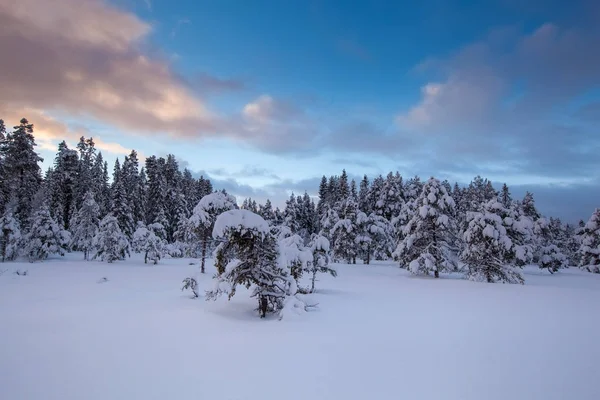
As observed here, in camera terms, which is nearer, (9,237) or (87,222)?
(9,237)

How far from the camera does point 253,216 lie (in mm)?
12023

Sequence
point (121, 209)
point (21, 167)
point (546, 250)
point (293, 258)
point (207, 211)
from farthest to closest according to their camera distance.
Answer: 1. point (121, 209)
2. point (546, 250)
3. point (21, 167)
4. point (207, 211)
5. point (293, 258)

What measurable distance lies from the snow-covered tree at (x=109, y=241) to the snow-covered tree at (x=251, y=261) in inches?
1037

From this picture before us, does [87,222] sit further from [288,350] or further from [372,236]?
[288,350]

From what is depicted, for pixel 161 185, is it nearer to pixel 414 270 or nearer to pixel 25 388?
pixel 414 270

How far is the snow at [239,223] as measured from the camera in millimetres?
11719

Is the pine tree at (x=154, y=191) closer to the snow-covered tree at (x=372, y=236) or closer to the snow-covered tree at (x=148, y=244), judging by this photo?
the snow-covered tree at (x=148, y=244)

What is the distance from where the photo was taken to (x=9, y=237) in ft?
97.5

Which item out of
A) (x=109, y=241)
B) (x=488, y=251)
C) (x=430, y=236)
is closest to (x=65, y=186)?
(x=109, y=241)

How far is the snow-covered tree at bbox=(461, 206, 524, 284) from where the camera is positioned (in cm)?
2484

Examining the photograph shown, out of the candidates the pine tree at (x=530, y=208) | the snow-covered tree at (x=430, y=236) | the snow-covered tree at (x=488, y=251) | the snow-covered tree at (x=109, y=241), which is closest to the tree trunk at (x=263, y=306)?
the snow-covered tree at (x=430, y=236)

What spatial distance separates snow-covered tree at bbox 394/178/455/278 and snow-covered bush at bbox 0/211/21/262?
36.2 m

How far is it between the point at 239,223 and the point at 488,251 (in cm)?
2229

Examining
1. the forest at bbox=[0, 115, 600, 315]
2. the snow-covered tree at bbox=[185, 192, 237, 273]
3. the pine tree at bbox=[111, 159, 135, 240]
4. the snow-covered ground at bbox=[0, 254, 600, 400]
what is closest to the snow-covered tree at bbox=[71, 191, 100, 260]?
the forest at bbox=[0, 115, 600, 315]
